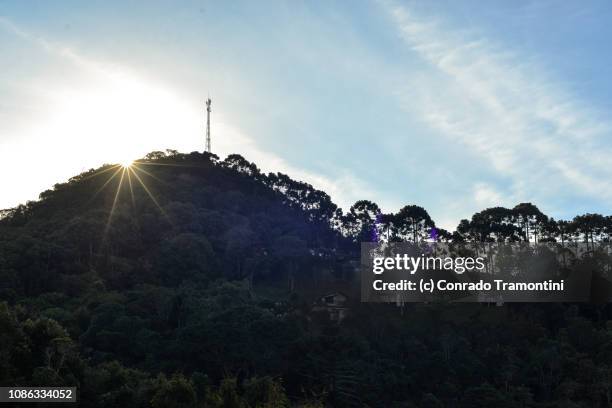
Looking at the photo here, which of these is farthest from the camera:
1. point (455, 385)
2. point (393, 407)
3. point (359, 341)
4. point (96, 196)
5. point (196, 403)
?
point (96, 196)

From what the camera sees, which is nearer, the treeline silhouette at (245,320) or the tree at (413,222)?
the treeline silhouette at (245,320)

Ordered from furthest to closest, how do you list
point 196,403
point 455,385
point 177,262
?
point 177,262, point 455,385, point 196,403

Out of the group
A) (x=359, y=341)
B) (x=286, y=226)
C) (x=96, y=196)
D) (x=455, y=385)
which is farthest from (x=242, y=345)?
(x=96, y=196)

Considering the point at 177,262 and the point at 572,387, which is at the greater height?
the point at 177,262

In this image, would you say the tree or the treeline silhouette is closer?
the treeline silhouette

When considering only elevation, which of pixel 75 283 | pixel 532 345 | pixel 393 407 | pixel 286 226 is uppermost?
pixel 286 226

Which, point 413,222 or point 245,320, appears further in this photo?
point 413,222

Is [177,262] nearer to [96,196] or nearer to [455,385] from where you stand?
[96,196]

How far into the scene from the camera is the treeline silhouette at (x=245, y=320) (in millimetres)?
24631

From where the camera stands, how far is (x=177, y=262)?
2021 inches

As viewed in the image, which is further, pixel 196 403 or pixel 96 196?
pixel 96 196

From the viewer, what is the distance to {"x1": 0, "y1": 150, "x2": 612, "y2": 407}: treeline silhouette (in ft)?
80.8

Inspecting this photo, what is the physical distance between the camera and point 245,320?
36.7m

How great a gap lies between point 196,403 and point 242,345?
1867 centimetres
